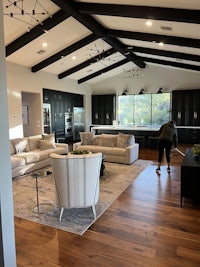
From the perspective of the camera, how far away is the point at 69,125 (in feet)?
34.8

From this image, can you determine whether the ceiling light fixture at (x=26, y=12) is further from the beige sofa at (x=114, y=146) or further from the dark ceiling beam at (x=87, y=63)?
the dark ceiling beam at (x=87, y=63)

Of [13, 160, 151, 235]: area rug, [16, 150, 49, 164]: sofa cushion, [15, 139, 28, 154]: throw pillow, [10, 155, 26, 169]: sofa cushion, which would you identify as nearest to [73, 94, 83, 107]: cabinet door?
[15, 139, 28, 154]: throw pillow

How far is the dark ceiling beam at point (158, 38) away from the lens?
5.50m

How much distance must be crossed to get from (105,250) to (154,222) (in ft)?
3.05

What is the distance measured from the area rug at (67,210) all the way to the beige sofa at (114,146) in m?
0.41

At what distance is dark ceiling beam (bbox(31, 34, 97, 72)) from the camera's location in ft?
23.0

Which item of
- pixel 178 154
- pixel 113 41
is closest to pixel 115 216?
pixel 178 154

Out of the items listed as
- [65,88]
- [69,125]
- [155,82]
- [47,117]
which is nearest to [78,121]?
[69,125]

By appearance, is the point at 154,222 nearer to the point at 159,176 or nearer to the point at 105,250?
the point at 105,250

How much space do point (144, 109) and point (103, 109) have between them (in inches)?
90.3

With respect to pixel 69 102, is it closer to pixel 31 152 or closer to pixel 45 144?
pixel 45 144

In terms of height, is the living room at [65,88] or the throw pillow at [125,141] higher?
the living room at [65,88]

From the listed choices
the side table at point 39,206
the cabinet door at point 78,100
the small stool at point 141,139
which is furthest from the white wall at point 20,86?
the side table at point 39,206

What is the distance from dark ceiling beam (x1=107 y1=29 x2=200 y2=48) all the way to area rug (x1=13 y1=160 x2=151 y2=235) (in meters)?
3.52
